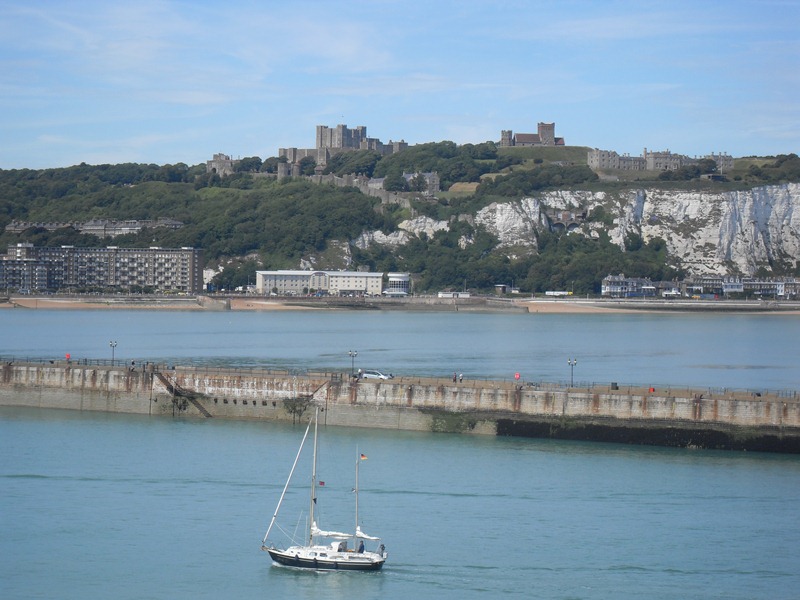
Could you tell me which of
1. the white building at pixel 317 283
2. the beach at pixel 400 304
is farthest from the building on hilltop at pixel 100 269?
the beach at pixel 400 304

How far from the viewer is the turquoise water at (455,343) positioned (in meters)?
66.9

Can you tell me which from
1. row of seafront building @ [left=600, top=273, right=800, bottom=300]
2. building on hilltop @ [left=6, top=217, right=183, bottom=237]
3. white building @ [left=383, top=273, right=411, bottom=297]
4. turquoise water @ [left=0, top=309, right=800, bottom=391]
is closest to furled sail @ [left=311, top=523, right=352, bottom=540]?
turquoise water @ [left=0, top=309, right=800, bottom=391]

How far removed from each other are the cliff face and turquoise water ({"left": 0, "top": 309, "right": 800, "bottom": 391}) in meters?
30.5

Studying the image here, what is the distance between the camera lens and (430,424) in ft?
146

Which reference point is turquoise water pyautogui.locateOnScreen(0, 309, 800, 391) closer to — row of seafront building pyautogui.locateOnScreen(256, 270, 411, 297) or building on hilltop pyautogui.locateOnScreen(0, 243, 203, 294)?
row of seafront building pyautogui.locateOnScreen(256, 270, 411, 297)

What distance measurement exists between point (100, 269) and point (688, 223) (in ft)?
262

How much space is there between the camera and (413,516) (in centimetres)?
3216

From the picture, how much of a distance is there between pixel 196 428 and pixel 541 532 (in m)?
18.1

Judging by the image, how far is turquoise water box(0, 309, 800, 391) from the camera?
6688cm

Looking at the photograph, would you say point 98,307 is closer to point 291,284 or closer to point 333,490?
point 291,284

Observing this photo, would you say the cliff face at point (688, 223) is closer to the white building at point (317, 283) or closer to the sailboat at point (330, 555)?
the white building at point (317, 283)

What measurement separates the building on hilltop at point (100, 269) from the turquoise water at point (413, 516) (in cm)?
12367

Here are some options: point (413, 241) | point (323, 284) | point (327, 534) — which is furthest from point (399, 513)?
point (413, 241)

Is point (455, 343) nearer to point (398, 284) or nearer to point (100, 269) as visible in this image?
point (398, 284)
